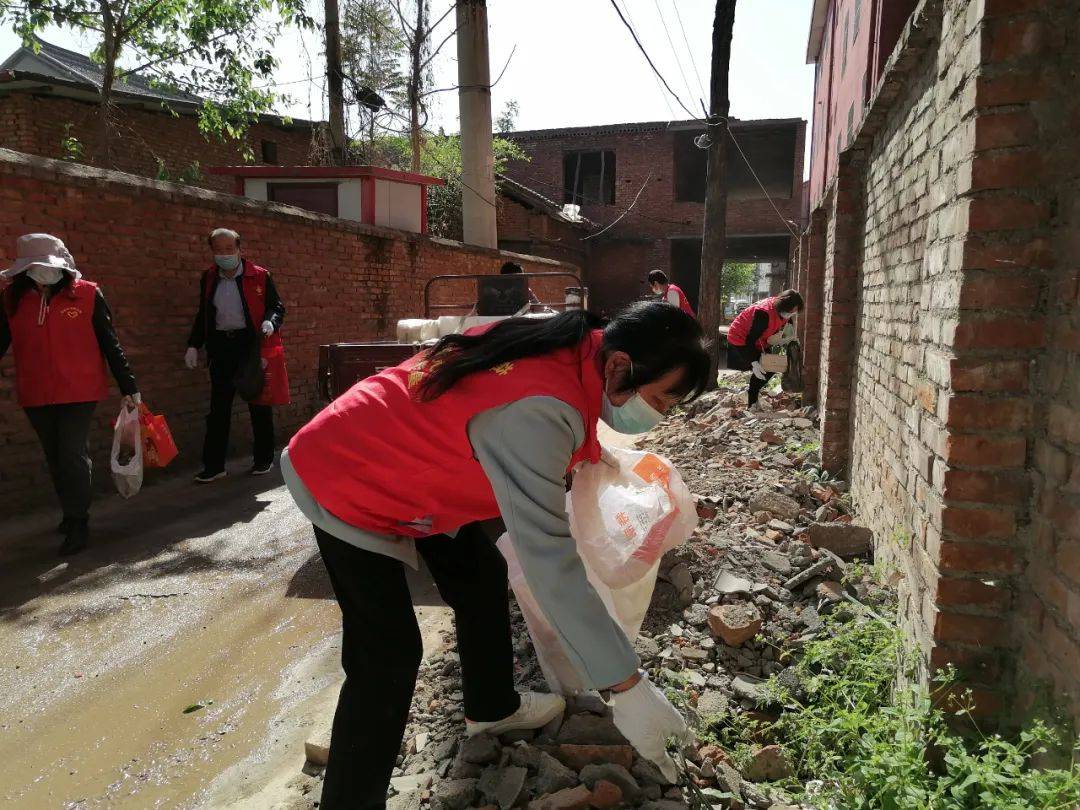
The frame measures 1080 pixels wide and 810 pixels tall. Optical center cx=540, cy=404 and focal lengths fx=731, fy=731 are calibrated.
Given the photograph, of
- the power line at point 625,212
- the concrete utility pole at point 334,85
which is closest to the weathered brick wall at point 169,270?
the concrete utility pole at point 334,85

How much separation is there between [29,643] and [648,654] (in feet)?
8.54

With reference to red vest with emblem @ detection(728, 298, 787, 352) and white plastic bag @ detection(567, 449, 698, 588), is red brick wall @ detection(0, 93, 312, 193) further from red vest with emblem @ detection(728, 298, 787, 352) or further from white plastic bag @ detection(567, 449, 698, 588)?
white plastic bag @ detection(567, 449, 698, 588)

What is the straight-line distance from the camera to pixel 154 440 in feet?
14.6

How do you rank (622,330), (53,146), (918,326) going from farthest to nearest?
(53,146) < (918,326) < (622,330)

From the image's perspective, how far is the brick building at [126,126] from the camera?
35.1 ft

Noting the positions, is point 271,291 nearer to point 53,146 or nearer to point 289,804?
point 289,804

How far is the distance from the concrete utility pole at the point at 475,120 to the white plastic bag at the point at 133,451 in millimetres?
9849

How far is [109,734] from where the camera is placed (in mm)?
2496

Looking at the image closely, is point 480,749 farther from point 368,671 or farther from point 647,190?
point 647,190

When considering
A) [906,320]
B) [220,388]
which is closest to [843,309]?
[906,320]

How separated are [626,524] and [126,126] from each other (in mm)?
13215

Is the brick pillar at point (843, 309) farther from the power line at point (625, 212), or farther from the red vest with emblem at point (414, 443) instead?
the power line at point (625, 212)

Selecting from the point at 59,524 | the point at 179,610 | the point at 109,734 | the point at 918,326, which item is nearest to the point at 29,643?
the point at 179,610

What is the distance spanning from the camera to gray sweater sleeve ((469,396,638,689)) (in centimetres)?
145
